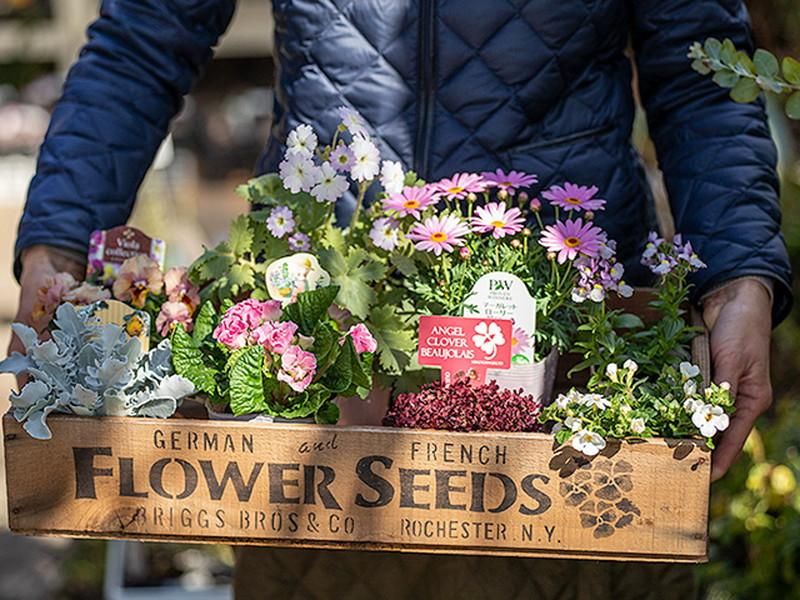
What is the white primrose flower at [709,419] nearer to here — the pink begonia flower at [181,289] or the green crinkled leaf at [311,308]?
the green crinkled leaf at [311,308]

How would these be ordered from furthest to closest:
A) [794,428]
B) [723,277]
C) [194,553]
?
[194,553] < [794,428] < [723,277]

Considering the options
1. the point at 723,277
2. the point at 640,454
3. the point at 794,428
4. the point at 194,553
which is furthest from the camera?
the point at 194,553

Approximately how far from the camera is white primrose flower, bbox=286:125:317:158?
136cm

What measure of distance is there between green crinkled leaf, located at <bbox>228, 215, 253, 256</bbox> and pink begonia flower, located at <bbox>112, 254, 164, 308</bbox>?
0.33ft

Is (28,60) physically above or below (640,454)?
above

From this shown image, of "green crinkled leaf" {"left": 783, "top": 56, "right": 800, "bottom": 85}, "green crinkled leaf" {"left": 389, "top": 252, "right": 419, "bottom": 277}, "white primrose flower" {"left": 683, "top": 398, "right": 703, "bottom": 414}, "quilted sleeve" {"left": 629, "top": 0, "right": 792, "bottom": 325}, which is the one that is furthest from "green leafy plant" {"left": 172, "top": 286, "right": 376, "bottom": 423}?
"green crinkled leaf" {"left": 783, "top": 56, "right": 800, "bottom": 85}

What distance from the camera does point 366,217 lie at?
4.81ft

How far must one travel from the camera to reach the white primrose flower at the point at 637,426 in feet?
3.88

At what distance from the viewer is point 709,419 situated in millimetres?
1197

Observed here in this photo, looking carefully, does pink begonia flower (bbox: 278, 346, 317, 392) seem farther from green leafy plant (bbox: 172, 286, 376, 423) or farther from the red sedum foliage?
the red sedum foliage

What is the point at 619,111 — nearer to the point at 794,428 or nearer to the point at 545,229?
the point at 545,229

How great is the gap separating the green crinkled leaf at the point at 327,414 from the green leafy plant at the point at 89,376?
0.14 metres

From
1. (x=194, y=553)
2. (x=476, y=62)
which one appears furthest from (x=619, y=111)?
(x=194, y=553)

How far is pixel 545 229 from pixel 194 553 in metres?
1.84
